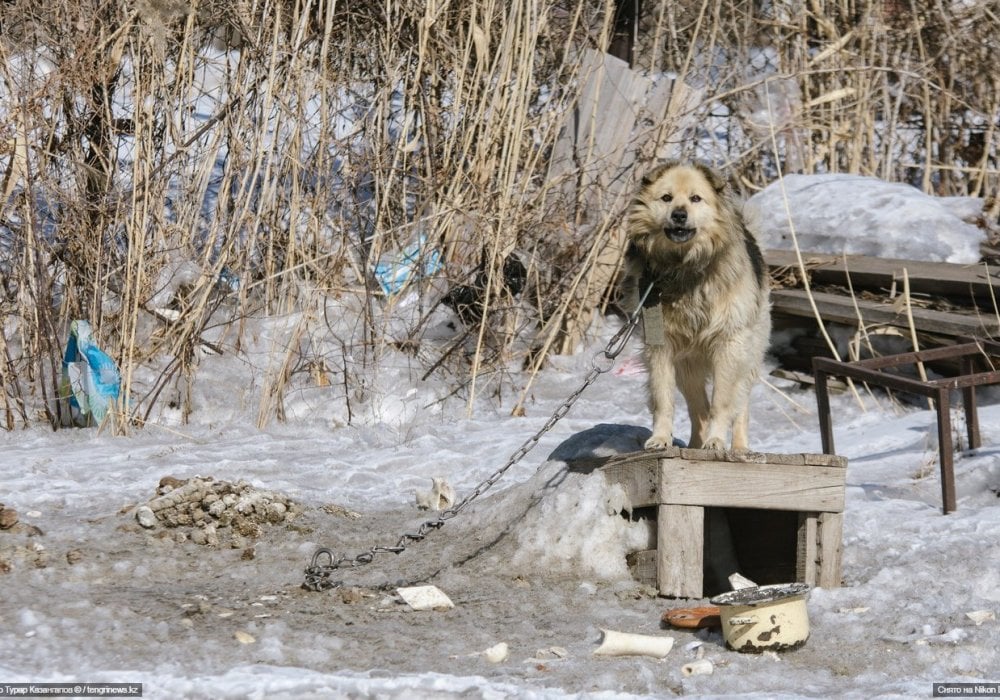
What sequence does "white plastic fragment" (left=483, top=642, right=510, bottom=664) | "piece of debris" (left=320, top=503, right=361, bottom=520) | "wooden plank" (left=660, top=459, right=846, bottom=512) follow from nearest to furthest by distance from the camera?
1. "white plastic fragment" (left=483, top=642, right=510, bottom=664)
2. "wooden plank" (left=660, top=459, right=846, bottom=512)
3. "piece of debris" (left=320, top=503, right=361, bottom=520)

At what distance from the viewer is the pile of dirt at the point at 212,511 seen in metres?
4.13

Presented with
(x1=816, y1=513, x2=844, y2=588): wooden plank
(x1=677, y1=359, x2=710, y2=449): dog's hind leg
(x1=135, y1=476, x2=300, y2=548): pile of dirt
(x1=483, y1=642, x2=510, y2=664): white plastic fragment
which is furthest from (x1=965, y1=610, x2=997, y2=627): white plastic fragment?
(x1=135, y1=476, x2=300, y2=548): pile of dirt

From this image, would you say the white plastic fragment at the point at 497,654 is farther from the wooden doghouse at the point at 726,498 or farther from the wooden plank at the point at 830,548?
the wooden plank at the point at 830,548

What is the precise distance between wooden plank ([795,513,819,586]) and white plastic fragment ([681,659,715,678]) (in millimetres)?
878

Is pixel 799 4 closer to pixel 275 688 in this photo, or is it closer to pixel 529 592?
pixel 529 592

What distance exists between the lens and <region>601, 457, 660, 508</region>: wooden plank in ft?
12.2

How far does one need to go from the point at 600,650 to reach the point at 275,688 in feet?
3.03

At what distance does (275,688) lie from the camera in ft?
8.66

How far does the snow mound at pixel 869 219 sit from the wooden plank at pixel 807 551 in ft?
11.0

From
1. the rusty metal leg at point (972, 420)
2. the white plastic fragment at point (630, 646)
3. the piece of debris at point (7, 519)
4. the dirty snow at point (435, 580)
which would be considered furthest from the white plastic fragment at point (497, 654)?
the rusty metal leg at point (972, 420)

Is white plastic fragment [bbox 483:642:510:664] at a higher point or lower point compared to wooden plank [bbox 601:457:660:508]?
lower

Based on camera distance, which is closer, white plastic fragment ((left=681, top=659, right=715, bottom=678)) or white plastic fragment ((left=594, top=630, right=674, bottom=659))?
white plastic fragment ((left=681, top=659, right=715, bottom=678))

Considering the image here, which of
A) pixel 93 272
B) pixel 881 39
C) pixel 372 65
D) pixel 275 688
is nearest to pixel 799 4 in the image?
pixel 881 39

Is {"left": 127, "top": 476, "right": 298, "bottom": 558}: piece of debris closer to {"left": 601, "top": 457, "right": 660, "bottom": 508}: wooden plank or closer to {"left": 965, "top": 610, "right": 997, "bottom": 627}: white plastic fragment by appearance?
{"left": 601, "top": 457, "right": 660, "bottom": 508}: wooden plank
